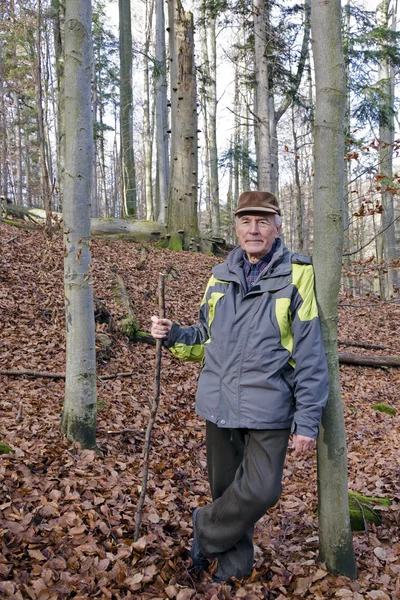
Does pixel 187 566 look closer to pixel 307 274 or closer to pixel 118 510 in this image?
pixel 118 510

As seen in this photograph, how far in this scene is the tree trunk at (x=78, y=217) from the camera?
3719 mm

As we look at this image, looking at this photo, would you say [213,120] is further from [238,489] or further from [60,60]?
[238,489]

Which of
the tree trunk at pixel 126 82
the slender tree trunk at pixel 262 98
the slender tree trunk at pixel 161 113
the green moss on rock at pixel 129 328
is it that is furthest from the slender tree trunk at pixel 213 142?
the green moss on rock at pixel 129 328

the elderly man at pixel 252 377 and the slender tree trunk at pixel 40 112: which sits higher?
the slender tree trunk at pixel 40 112

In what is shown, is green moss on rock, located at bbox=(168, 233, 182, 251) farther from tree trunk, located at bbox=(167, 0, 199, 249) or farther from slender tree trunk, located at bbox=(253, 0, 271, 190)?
slender tree trunk, located at bbox=(253, 0, 271, 190)

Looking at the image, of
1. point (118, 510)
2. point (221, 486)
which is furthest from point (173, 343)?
point (118, 510)

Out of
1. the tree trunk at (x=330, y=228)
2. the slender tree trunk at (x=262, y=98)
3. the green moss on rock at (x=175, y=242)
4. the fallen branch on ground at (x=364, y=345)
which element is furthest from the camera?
the green moss on rock at (x=175, y=242)

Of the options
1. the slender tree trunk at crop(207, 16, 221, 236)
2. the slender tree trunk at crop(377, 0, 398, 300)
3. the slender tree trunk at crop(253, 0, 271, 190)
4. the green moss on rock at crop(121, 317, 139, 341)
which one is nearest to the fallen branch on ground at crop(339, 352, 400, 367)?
the green moss on rock at crop(121, 317, 139, 341)

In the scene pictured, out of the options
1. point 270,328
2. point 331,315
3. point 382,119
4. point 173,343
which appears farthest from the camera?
point 382,119

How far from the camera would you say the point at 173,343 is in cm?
302

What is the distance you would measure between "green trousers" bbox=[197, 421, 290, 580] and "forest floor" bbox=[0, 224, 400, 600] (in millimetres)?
182

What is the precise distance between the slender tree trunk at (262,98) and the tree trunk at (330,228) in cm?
759

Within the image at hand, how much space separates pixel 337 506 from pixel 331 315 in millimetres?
1219

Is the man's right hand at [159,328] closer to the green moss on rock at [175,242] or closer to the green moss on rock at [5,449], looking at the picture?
the green moss on rock at [5,449]
